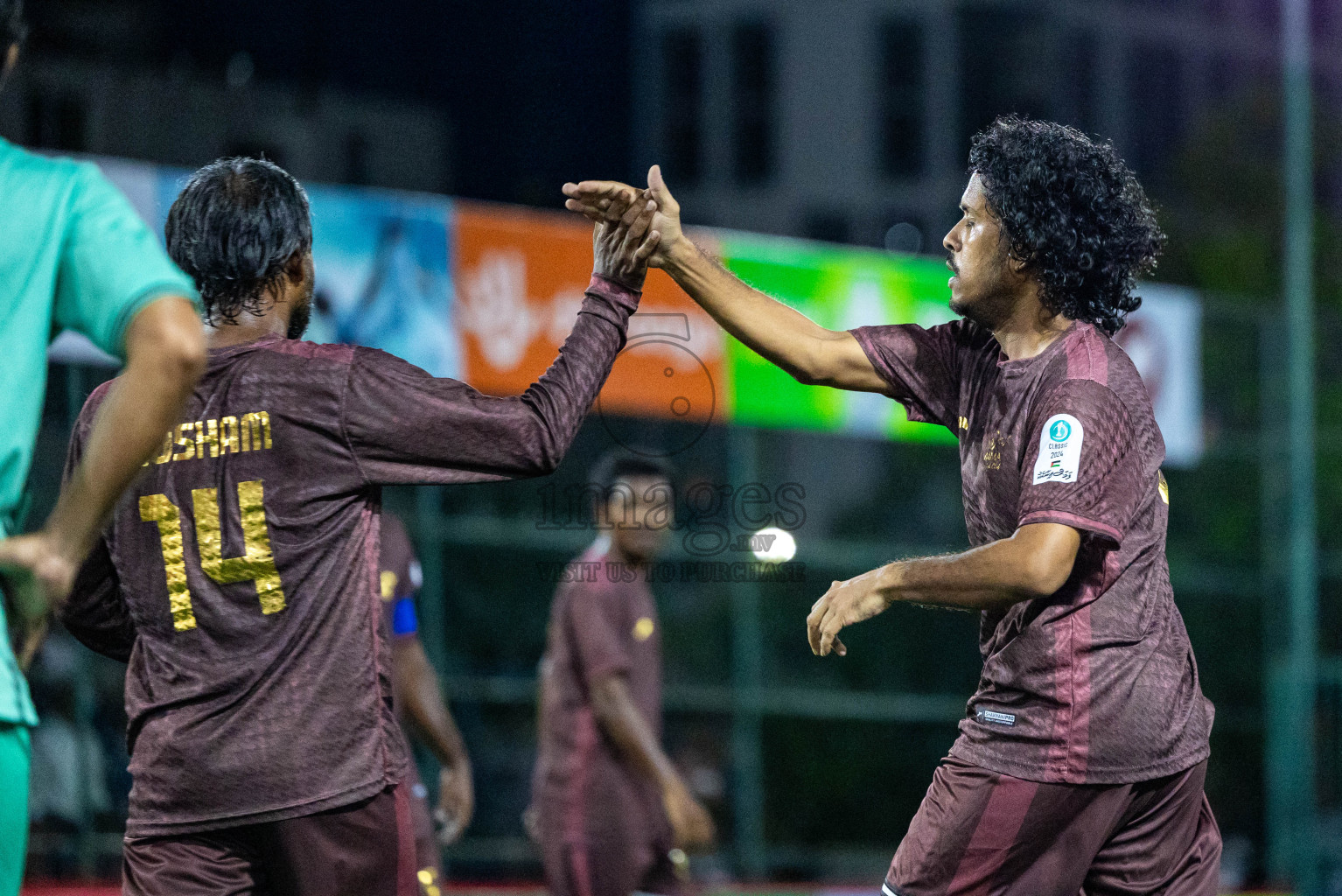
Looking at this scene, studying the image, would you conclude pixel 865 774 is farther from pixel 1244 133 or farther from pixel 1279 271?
pixel 1244 133

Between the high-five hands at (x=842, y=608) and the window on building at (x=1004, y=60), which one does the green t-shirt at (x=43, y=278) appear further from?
the window on building at (x=1004, y=60)

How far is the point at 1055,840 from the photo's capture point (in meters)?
3.19

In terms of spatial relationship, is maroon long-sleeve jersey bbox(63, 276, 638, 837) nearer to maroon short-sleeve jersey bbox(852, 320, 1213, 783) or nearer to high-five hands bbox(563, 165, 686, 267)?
high-five hands bbox(563, 165, 686, 267)

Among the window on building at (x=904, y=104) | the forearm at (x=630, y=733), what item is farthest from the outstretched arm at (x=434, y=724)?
the window on building at (x=904, y=104)

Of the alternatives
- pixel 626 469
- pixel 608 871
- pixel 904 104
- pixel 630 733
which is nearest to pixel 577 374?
pixel 630 733

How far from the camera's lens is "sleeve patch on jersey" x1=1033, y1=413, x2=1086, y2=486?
3092 mm

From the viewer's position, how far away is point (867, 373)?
3.75 meters

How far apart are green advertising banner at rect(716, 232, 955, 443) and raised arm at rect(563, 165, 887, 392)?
6.83 m

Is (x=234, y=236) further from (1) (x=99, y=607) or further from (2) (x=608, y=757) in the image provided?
(2) (x=608, y=757)

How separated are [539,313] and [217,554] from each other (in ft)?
23.5

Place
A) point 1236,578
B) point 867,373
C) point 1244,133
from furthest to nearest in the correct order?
point 1244,133 < point 1236,578 < point 867,373

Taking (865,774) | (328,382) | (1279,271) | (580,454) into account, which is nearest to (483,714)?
(580,454)

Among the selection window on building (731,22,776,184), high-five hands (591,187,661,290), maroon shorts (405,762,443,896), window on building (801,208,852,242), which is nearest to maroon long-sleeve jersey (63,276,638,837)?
high-five hands (591,187,661,290)

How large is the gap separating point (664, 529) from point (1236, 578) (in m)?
10.4
